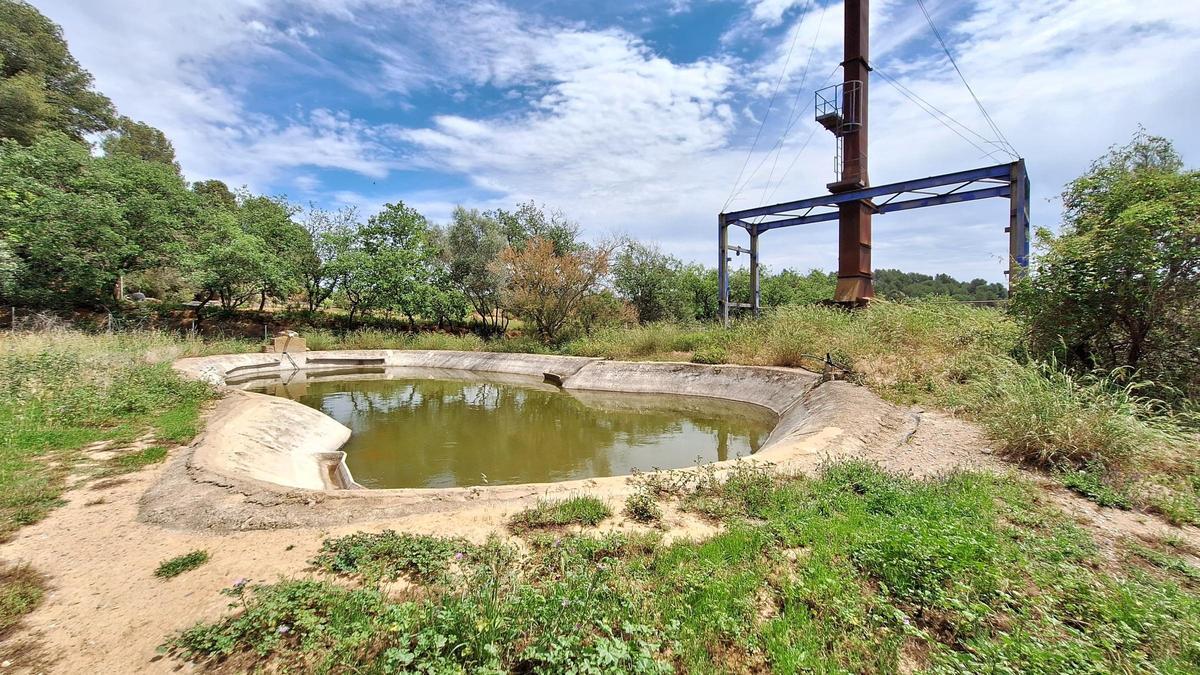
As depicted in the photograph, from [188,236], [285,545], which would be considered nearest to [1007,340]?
[285,545]

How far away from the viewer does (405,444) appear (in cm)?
869

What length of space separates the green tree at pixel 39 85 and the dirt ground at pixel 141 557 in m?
27.8

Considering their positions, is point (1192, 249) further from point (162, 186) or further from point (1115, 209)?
point (162, 186)

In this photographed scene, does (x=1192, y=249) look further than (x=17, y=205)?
No

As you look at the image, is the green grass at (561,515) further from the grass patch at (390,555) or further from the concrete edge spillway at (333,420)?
the concrete edge spillway at (333,420)

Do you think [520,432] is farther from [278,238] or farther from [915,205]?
[278,238]

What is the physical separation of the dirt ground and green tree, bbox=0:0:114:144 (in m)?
27.8

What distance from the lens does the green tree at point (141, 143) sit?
28186mm

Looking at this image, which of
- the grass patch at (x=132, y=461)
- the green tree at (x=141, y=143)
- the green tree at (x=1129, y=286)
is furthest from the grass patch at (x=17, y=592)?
the green tree at (x=141, y=143)

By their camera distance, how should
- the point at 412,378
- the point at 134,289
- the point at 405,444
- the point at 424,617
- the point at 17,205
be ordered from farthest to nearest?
the point at 134,289 → the point at 412,378 → the point at 17,205 → the point at 405,444 → the point at 424,617

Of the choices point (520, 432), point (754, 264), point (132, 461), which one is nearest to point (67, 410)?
point (132, 461)

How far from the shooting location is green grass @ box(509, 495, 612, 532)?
3.63 metres

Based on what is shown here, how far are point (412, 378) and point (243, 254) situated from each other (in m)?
10.00

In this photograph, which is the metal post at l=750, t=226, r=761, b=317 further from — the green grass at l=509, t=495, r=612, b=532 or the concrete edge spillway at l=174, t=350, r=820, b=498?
the green grass at l=509, t=495, r=612, b=532
